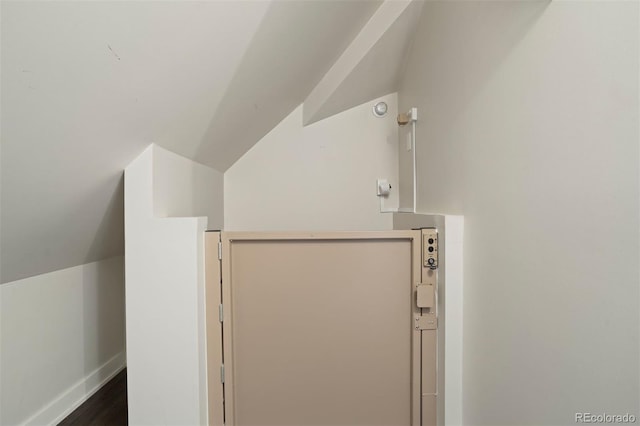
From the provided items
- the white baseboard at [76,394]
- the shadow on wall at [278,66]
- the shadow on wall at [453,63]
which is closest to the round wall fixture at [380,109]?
the shadow on wall at [453,63]

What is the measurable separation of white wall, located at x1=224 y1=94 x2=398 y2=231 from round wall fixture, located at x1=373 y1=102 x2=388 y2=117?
0.12 ft

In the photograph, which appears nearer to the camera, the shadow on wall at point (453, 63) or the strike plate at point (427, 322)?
the shadow on wall at point (453, 63)

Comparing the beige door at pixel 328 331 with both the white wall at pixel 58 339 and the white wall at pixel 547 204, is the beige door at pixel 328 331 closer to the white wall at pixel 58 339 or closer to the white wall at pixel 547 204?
the white wall at pixel 547 204

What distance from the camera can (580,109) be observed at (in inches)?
29.6

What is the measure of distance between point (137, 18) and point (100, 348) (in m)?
1.86

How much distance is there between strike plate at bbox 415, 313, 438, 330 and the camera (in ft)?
4.56

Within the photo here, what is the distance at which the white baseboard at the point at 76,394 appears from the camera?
1.45m

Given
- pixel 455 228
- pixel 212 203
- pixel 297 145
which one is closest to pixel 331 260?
pixel 455 228

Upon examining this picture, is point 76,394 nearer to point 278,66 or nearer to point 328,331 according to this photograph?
point 328,331

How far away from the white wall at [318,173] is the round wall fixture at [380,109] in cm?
4

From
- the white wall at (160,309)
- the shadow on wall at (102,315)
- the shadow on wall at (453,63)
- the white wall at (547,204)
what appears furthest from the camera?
the shadow on wall at (102,315)

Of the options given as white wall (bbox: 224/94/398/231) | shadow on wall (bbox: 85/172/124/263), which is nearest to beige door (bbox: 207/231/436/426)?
shadow on wall (bbox: 85/172/124/263)

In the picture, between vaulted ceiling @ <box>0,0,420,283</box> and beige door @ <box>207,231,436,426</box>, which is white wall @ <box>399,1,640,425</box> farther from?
vaulted ceiling @ <box>0,0,420,283</box>

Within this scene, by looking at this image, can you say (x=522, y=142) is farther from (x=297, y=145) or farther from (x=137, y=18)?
(x=297, y=145)
